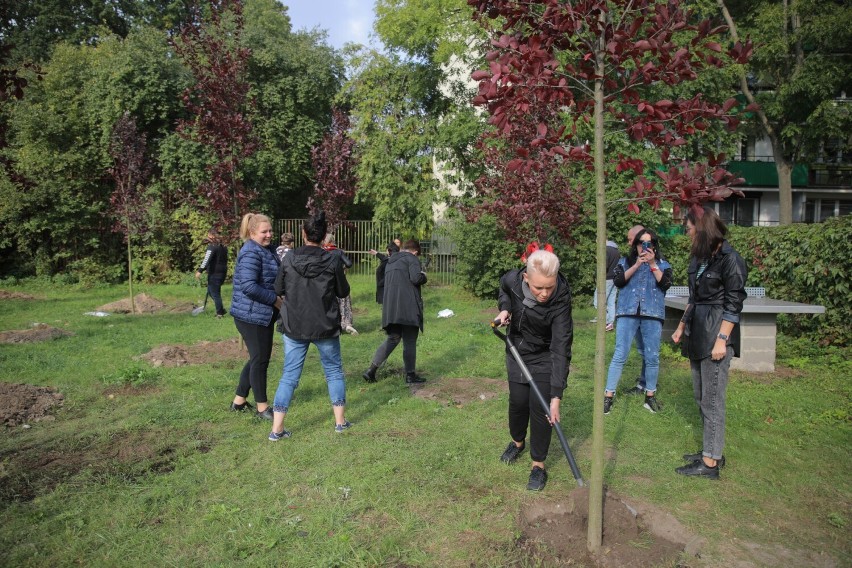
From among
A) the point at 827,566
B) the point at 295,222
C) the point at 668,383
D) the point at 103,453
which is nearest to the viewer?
the point at 827,566

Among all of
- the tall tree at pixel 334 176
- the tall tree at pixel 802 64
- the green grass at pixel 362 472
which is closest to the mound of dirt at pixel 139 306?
the tall tree at pixel 334 176

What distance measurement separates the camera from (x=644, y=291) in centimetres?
581

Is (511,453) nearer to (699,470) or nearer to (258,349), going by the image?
(699,470)

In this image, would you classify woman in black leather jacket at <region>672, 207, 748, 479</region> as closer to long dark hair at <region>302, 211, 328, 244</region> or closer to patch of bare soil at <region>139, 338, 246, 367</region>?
long dark hair at <region>302, 211, 328, 244</region>

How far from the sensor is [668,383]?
7094 millimetres

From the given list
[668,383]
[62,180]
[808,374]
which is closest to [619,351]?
[668,383]

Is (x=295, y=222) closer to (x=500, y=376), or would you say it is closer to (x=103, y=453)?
(x=500, y=376)

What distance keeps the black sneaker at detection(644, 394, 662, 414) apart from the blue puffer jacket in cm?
383

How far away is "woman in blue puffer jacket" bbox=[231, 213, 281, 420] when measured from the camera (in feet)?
17.5

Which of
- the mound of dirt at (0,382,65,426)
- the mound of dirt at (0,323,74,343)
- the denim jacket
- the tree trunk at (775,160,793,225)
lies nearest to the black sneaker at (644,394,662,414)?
the denim jacket

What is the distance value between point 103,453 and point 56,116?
1825 centimetres

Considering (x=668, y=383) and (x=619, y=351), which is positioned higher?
(x=619, y=351)

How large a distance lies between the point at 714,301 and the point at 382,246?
14.9 m

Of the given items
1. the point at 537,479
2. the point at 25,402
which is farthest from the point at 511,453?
the point at 25,402
